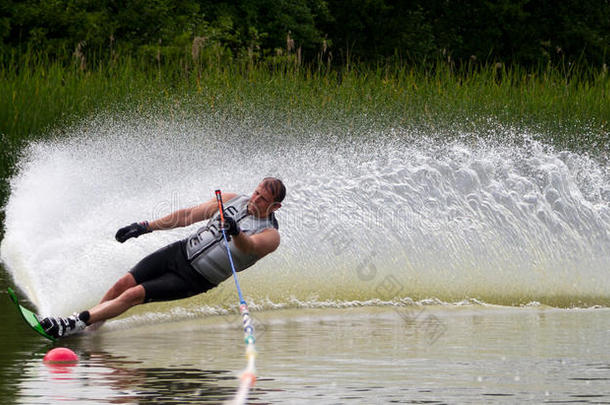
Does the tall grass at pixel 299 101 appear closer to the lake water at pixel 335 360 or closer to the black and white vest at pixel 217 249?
the lake water at pixel 335 360

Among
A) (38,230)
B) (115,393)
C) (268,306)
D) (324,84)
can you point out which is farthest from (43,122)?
(115,393)

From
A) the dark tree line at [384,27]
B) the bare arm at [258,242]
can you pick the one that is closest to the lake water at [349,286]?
the bare arm at [258,242]

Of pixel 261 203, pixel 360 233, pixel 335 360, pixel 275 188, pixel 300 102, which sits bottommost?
pixel 360 233

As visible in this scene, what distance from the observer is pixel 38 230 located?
12844 millimetres

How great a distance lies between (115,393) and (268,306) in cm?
479

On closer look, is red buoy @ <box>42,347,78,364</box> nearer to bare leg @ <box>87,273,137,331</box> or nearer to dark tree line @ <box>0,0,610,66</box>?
bare leg @ <box>87,273,137,331</box>

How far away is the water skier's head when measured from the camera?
405 inches

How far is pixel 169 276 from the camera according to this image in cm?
1045

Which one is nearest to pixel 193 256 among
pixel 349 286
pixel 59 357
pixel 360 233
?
pixel 59 357

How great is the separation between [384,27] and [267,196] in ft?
98.7

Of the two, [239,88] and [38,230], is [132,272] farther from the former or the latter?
[239,88]

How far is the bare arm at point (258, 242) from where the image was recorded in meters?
9.94

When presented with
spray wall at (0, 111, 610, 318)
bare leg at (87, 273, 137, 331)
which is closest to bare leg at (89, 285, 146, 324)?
bare leg at (87, 273, 137, 331)

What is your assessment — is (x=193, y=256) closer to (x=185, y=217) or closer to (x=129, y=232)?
(x=185, y=217)
